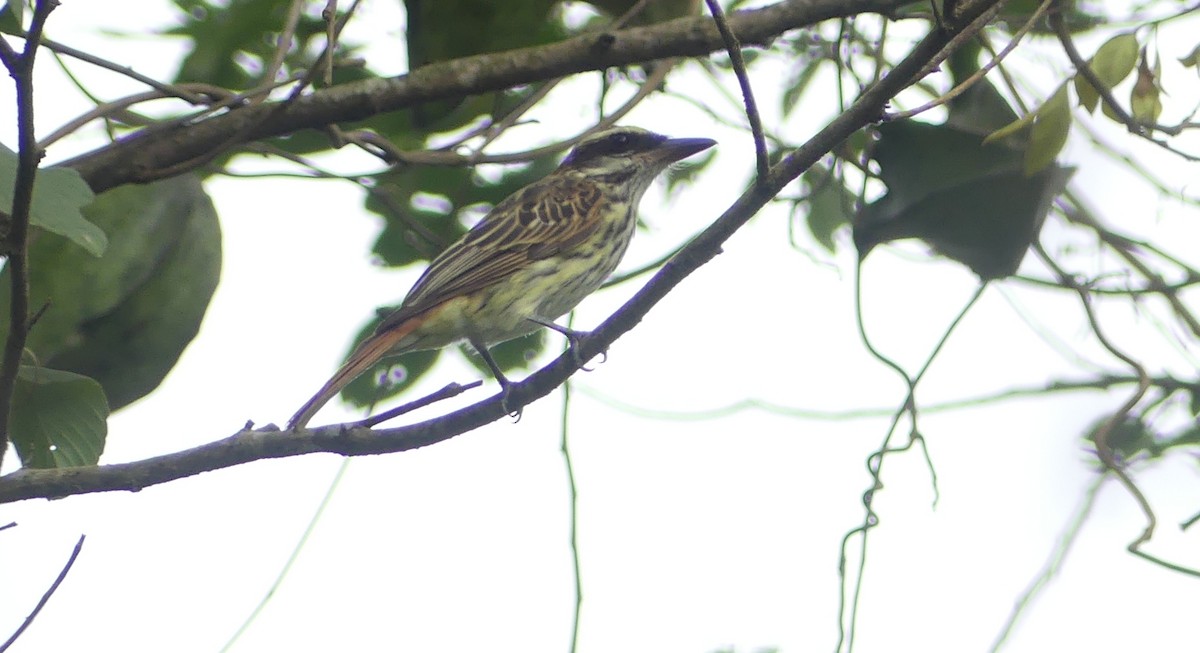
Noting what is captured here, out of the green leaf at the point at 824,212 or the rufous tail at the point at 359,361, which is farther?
the green leaf at the point at 824,212

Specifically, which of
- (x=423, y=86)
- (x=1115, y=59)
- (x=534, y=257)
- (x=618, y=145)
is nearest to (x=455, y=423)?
(x=423, y=86)

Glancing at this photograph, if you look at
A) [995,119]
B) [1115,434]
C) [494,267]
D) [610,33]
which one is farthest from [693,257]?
[1115,434]

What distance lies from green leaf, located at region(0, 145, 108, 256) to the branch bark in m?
0.53

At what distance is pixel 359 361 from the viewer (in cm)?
382

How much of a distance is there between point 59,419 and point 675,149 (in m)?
2.76

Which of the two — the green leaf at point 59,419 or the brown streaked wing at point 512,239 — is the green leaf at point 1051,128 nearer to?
Answer: the brown streaked wing at point 512,239

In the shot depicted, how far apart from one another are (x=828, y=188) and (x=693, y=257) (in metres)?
2.23

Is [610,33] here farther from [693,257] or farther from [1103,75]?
[1103,75]

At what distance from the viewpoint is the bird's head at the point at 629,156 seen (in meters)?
5.12

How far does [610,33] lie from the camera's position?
337 cm

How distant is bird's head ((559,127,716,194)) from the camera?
A: 201 inches

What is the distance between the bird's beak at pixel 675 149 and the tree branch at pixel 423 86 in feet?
5.28

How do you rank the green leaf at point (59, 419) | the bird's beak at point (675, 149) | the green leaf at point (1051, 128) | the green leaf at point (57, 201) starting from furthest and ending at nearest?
the bird's beak at point (675, 149)
the green leaf at point (1051, 128)
the green leaf at point (59, 419)
the green leaf at point (57, 201)

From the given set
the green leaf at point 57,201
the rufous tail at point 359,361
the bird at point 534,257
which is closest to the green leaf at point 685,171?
the bird at point 534,257
